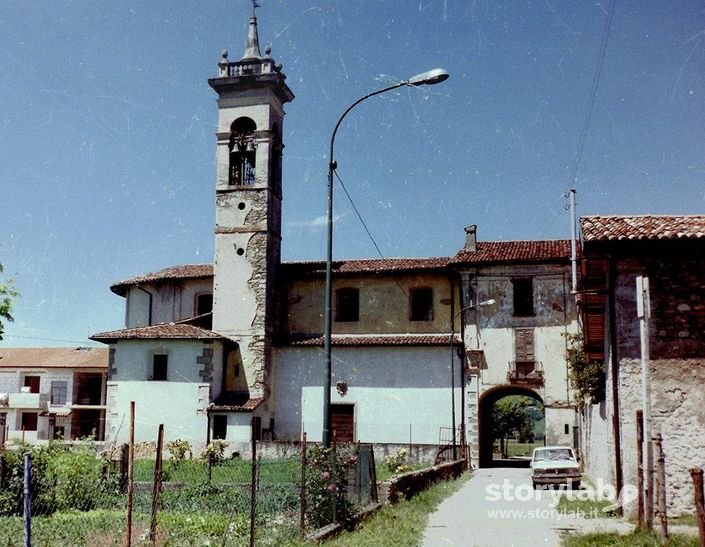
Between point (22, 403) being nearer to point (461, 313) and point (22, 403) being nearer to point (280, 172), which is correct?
point (280, 172)

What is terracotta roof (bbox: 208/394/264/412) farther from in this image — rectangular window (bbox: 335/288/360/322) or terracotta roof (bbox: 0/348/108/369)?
terracotta roof (bbox: 0/348/108/369)

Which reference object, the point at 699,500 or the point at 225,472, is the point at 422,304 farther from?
the point at 699,500

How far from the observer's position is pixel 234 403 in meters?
33.0

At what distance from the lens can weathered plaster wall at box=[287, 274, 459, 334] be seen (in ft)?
A: 115

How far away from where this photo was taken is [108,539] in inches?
442

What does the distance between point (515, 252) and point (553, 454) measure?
1394 centimetres

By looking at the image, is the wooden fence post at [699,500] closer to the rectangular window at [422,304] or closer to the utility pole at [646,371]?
the utility pole at [646,371]

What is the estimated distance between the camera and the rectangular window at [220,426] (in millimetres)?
32656

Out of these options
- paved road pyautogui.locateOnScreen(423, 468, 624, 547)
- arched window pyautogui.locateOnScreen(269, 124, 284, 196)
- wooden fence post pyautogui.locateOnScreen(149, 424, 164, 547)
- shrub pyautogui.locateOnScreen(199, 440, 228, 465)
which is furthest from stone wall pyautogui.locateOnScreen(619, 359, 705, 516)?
arched window pyautogui.locateOnScreen(269, 124, 284, 196)

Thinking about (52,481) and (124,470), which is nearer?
(52,481)

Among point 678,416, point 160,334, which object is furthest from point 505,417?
point 678,416

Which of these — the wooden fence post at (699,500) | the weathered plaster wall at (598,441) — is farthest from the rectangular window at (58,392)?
the wooden fence post at (699,500)

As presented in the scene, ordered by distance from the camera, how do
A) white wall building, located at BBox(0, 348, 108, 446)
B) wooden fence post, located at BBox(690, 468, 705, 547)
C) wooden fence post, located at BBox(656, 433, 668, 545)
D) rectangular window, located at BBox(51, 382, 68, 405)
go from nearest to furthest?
wooden fence post, located at BBox(690, 468, 705, 547)
wooden fence post, located at BBox(656, 433, 668, 545)
white wall building, located at BBox(0, 348, 108, 446)
rectangular window, located at BBox(51, 382, 68, 405)

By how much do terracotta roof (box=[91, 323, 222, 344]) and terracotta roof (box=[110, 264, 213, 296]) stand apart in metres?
3.95
